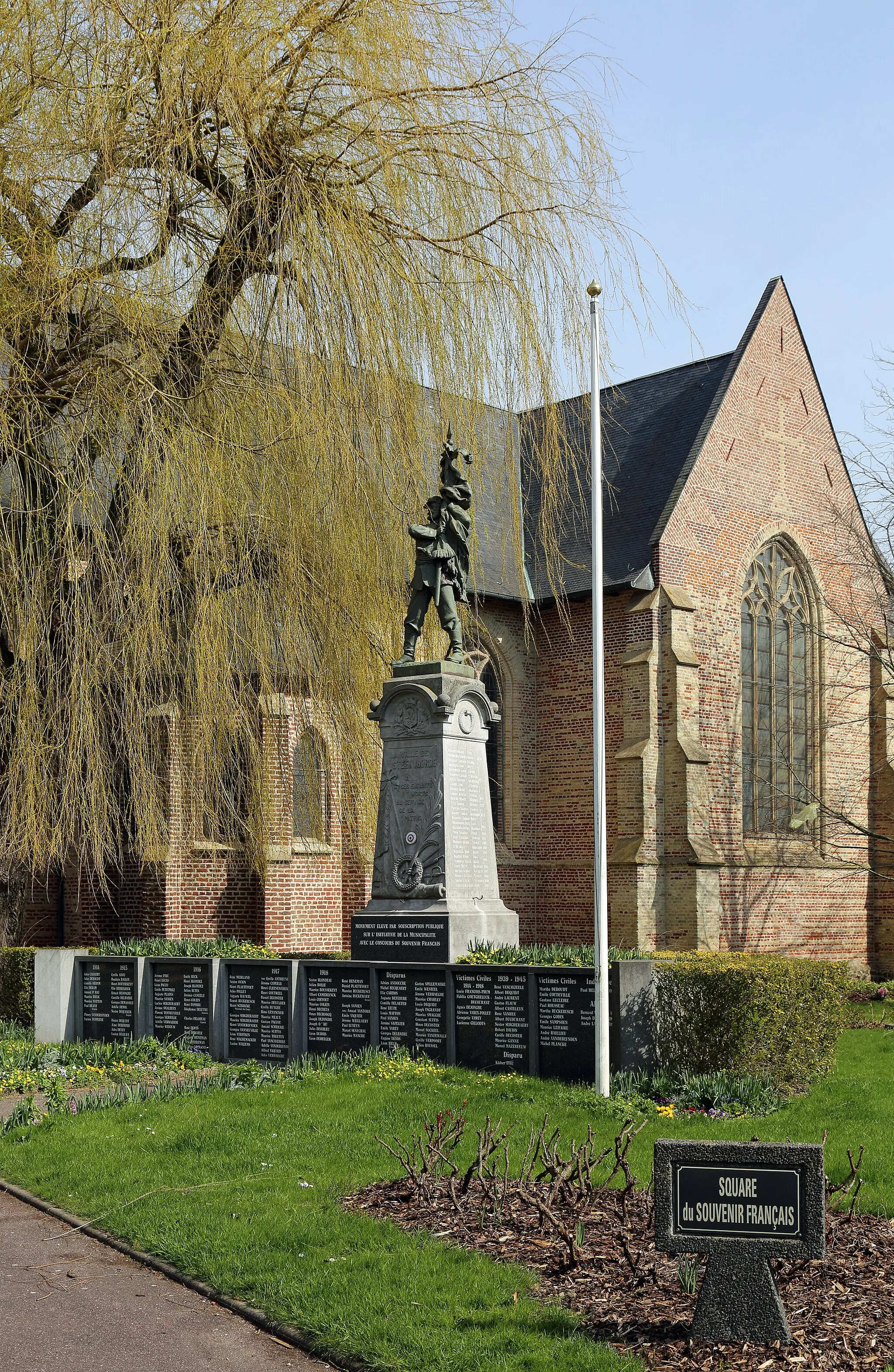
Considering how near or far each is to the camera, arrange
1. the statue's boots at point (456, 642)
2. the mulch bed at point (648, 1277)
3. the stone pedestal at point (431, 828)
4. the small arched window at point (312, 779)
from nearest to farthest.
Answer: the mulch bed at point (648, 1277)
the stone pedestal at point (431, 828)
the statue's boots at point (456, 642)
the small arched window at point (312, 779)

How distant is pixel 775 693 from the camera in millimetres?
24859

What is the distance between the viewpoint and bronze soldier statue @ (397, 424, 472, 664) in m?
11.7

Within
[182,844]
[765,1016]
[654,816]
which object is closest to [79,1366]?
[765,1016]

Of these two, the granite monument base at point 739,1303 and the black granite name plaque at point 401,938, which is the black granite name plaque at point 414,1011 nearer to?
the black granite name plaque at point 401,938

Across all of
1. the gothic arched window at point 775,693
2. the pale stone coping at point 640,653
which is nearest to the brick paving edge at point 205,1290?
the pale stone coping at point 640,653

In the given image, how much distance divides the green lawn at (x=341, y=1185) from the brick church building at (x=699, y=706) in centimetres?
998

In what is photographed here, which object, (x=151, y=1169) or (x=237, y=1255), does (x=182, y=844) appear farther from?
(x=237, y=1255)

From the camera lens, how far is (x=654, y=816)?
21703 mm

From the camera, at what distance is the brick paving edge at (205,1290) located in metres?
5.07

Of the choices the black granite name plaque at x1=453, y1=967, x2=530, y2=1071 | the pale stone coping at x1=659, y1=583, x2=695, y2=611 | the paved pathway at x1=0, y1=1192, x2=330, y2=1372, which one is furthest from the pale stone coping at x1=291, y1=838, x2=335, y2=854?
the paved pathway at x1=0, y1=1192, x2=330, y2=1372

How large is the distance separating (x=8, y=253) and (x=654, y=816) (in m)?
14.1

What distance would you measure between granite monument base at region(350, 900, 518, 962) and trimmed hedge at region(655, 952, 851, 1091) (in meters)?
1.69

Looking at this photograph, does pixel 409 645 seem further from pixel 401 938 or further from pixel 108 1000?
pixel 108 1000

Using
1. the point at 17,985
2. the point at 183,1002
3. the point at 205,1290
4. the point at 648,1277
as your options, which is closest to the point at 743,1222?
the point at 648,1277
